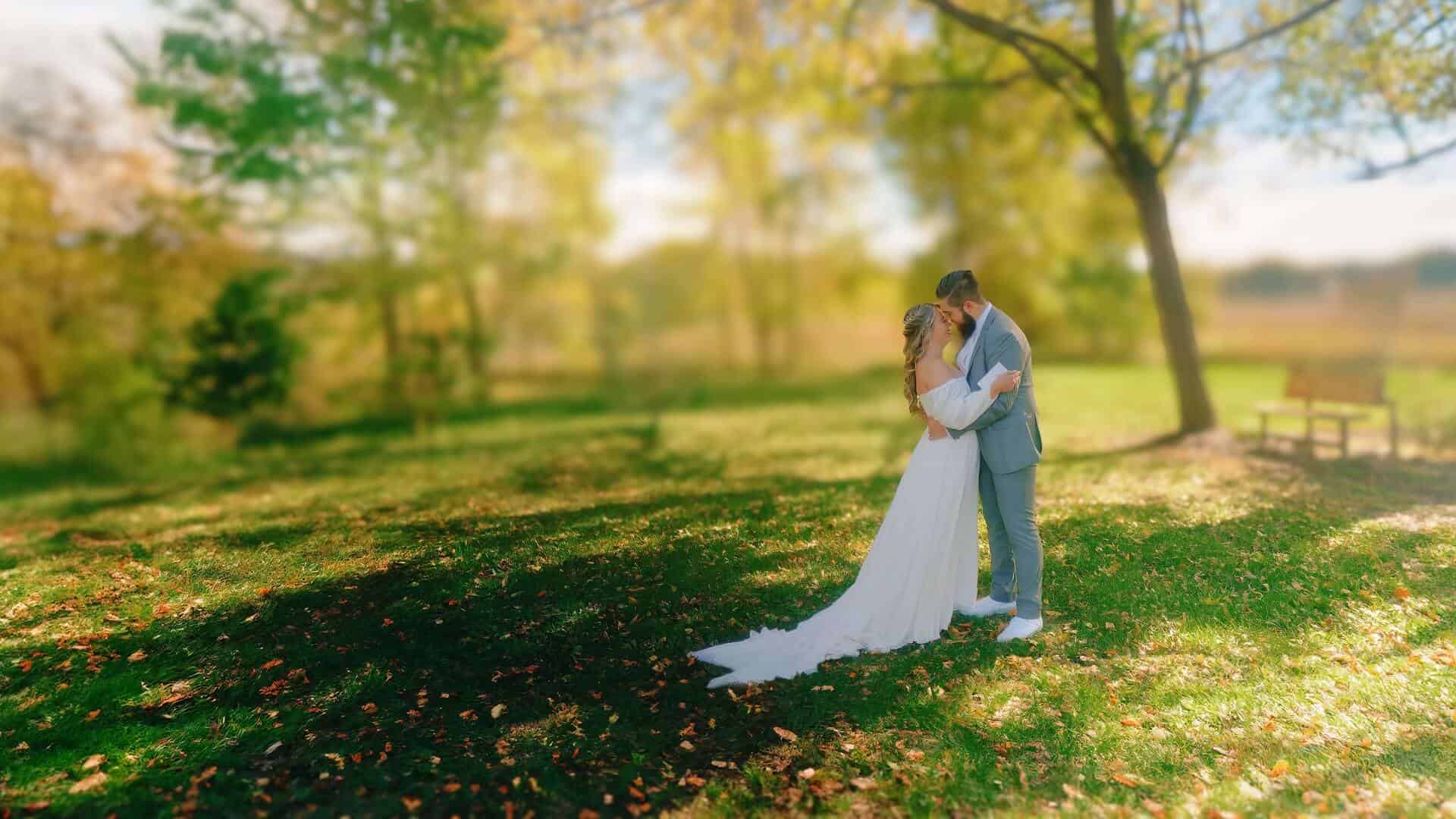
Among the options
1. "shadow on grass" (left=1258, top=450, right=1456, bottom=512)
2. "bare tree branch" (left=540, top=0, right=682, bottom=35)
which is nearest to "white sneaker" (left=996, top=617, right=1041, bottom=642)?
"shadow on grass" (left=1258, top=450, right=1456, bottom=512)

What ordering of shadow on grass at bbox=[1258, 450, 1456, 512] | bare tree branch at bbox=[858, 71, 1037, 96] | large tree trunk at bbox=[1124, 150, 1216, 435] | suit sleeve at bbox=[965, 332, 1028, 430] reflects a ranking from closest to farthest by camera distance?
suit sleeve at bbox=[965, 332, 1028, 430]
shadow on grass at bbox=[1258, 450, 1456, 512]
large tree trunk at bbox=[1124, 150, 1216, 435]
bare tree branch at bbox=[858, 71, 1037, 96]

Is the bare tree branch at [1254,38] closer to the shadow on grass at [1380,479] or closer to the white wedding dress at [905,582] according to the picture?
the shadow on grass at [1380,479]

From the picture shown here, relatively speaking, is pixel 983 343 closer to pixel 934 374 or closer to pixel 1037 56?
pixel 934 374

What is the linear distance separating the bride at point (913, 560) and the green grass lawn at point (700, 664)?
200 millimetres

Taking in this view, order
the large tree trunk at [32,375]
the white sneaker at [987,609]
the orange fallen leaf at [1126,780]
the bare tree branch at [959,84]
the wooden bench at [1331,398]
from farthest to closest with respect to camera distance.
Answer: the large tree trunk at [32,375], the bare tree branch at [959,84], the wooden bench at [1331,398], the white sneaker at [987,609], the orange fallen leaf at [1126,780]

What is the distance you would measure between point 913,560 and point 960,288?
6.61 feet

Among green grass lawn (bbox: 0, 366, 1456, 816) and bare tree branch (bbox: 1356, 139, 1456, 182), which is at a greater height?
bare tree branch (bbox: 1356, 139, 1456, 182)

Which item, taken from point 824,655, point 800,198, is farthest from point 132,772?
point 800,198

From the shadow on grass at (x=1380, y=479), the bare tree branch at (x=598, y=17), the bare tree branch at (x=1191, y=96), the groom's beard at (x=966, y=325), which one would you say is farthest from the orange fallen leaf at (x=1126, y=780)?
the bare tree branch at (x=598, y=17)

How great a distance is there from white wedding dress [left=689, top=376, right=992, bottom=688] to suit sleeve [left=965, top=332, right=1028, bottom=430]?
0.73 ft

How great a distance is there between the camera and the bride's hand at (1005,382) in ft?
20.1

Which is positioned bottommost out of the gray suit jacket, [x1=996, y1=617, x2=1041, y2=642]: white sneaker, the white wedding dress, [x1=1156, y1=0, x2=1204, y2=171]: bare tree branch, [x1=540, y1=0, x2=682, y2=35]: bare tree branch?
[x1=996, y1=617, x2=1041, y2=642]: white sneaker

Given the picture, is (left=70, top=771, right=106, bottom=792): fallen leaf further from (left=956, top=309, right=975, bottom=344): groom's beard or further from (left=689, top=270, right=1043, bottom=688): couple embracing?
(left=956, top=309, right=975, bottom=344): groom's beard

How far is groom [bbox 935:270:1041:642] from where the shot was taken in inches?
248
